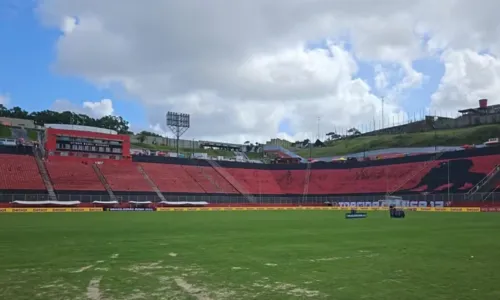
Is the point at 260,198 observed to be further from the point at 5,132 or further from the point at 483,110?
the point at 483,110

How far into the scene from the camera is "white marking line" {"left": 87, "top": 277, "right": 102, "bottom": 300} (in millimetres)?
9391

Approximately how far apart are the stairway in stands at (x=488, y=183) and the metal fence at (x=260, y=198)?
16.2ft

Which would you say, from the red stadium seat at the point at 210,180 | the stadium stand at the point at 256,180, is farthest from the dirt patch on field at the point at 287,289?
the stadium stand at the point at 256,180

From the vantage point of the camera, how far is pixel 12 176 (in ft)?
243

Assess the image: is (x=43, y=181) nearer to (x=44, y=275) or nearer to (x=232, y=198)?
(x=232, y=198)

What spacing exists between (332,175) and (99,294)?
97.3 metres

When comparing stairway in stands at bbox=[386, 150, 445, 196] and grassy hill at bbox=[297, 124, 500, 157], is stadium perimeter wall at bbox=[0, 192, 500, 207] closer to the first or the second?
stairway in stands at bbox=[386, 150, 445, 196]

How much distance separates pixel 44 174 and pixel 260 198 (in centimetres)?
4139

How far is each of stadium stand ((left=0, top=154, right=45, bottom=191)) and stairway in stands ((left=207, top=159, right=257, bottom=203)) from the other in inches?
1530

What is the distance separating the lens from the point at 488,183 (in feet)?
244

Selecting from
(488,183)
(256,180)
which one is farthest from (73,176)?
(488,183)

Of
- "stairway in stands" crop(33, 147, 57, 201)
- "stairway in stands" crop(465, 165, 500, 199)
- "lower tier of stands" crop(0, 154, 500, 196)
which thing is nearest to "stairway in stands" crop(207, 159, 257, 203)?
"lower tier of stands" crop(0, 154, 500, 196)

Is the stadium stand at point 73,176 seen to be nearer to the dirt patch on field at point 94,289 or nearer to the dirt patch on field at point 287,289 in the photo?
the dirt patch on field at point 94,289

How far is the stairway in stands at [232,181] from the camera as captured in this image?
93.3 m
